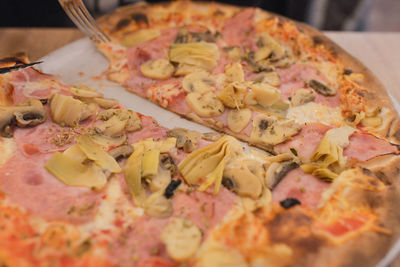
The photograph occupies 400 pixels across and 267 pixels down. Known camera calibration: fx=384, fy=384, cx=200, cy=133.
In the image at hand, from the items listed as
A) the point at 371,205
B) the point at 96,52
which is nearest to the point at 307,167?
the point at 371,205

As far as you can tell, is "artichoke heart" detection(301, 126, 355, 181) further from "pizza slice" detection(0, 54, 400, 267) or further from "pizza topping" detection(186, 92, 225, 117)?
"pizza topping" detection(186, 92, 225, 117)

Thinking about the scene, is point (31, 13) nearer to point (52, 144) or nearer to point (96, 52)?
point (96, 52)

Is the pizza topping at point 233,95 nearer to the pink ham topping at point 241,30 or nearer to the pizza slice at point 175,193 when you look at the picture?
the pizza slice at point 175,193

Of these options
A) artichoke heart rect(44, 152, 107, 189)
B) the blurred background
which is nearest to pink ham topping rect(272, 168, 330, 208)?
artichoke heart rect(44, 152, 107, 189)

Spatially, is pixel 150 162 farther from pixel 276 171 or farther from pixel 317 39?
pixel 317 39

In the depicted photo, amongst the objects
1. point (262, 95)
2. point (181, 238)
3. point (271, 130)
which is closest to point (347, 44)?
point (262, 95)

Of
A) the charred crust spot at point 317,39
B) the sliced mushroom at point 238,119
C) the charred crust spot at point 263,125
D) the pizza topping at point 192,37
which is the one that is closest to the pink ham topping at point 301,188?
the charred crust spot at point 263,125

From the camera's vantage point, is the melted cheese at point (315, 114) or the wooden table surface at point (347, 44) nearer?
the melted cheese at point (315, 114)
